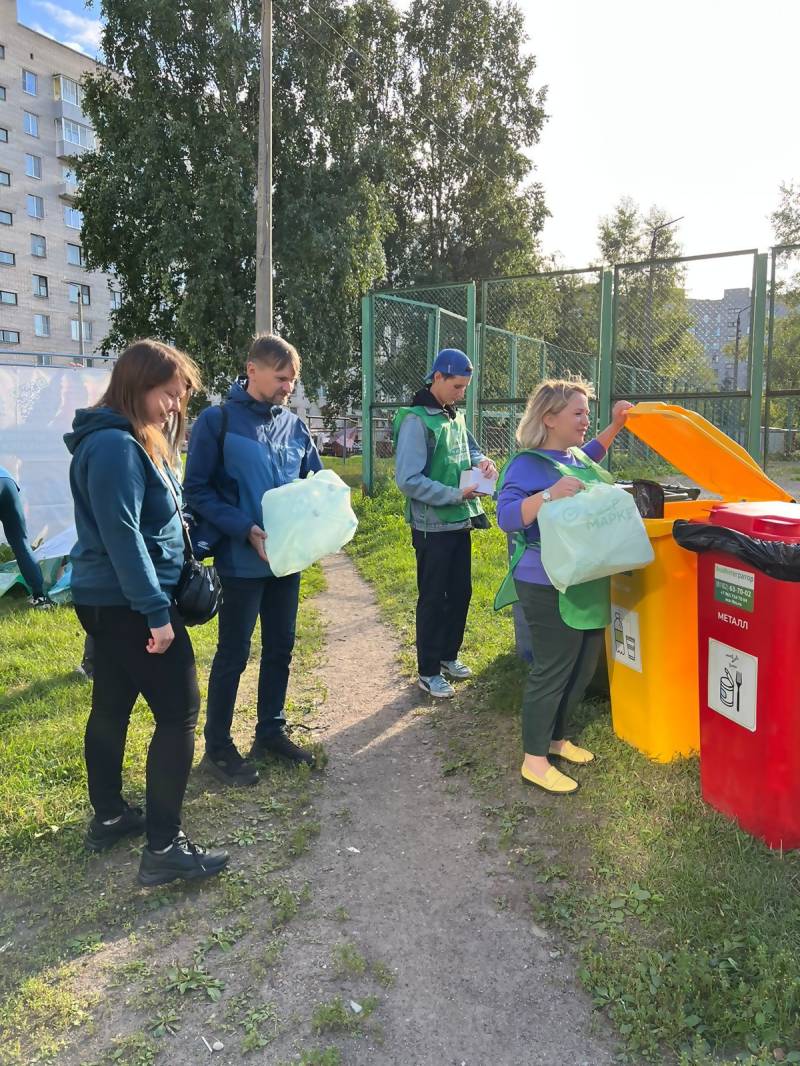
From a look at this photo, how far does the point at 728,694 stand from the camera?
2.57m

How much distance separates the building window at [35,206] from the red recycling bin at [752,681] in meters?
55.6

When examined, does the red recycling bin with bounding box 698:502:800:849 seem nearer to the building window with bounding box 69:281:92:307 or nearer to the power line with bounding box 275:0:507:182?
the power line with bounding box 275:0:507:182

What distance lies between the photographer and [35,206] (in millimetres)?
48250

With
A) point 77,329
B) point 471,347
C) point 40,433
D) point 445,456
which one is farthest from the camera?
point 77,329

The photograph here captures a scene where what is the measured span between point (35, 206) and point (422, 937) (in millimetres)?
56759

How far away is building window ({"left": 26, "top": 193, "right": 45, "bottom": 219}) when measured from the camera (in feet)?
156

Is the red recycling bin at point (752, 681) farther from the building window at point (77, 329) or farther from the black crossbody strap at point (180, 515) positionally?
the building window at point (77, 329)

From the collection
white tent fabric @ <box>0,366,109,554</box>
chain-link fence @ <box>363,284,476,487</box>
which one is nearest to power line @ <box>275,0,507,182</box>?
chain-link fence @ <box>363,284,476,487</box>

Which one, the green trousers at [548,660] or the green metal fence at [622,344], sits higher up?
the green metal fence at [622,344]

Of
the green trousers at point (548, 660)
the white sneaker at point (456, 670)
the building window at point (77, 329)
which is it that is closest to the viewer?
the green trousers at point (548, 660)

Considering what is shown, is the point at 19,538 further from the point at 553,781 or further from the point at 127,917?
the point at 553,781

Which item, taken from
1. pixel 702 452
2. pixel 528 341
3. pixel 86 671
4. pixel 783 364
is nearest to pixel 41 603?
pixel 86 671

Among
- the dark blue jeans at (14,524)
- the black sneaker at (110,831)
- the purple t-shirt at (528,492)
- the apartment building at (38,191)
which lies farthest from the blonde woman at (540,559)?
the apartment building at (38,191)

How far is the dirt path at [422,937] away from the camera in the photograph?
1909 mm
